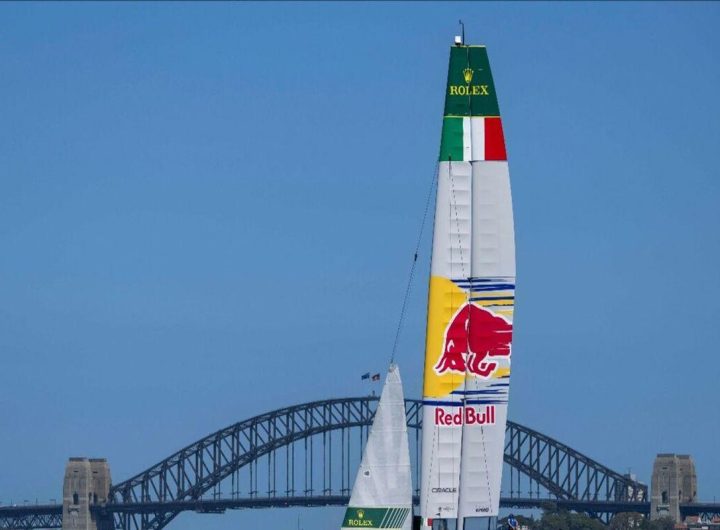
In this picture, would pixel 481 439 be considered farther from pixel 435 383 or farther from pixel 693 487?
pixel 693 487

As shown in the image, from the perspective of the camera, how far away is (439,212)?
53.7 meters

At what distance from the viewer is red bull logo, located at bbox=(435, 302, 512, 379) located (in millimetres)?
54250

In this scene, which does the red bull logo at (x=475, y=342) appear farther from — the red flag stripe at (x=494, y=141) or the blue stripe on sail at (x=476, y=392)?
the red flag stripe at (x=494, y=141)

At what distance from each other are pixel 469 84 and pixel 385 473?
11.5 metres

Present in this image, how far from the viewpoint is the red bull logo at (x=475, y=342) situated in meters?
54.2

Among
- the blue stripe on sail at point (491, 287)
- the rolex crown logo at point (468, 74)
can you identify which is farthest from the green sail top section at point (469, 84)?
the blue stripe on sail at point (491, 287)

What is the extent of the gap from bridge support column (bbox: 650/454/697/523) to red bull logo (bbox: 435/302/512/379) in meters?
130

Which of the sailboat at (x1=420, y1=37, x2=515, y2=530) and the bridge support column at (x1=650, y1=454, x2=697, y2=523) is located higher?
the bridge support column at (x1=650, y1=454, x2=697, y2=523)

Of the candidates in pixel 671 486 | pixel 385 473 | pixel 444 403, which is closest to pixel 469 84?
pixel 444 403

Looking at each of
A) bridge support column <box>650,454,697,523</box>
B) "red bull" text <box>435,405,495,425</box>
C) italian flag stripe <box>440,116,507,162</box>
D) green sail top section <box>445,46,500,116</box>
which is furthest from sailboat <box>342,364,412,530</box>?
bridge support column <box>650,454,697,523</box>

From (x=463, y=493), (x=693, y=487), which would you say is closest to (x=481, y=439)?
(x=463, y=493)

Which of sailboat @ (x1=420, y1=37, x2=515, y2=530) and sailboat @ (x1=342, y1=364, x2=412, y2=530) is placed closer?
sailboat @ (x1=420, y1=37, x2=515, y2=530)

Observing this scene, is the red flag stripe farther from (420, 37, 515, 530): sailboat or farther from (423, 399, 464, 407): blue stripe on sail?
(423, 399, 464, 407): blue stripe on sail

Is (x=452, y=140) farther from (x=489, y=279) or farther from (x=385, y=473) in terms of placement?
(x=385, y=473)
